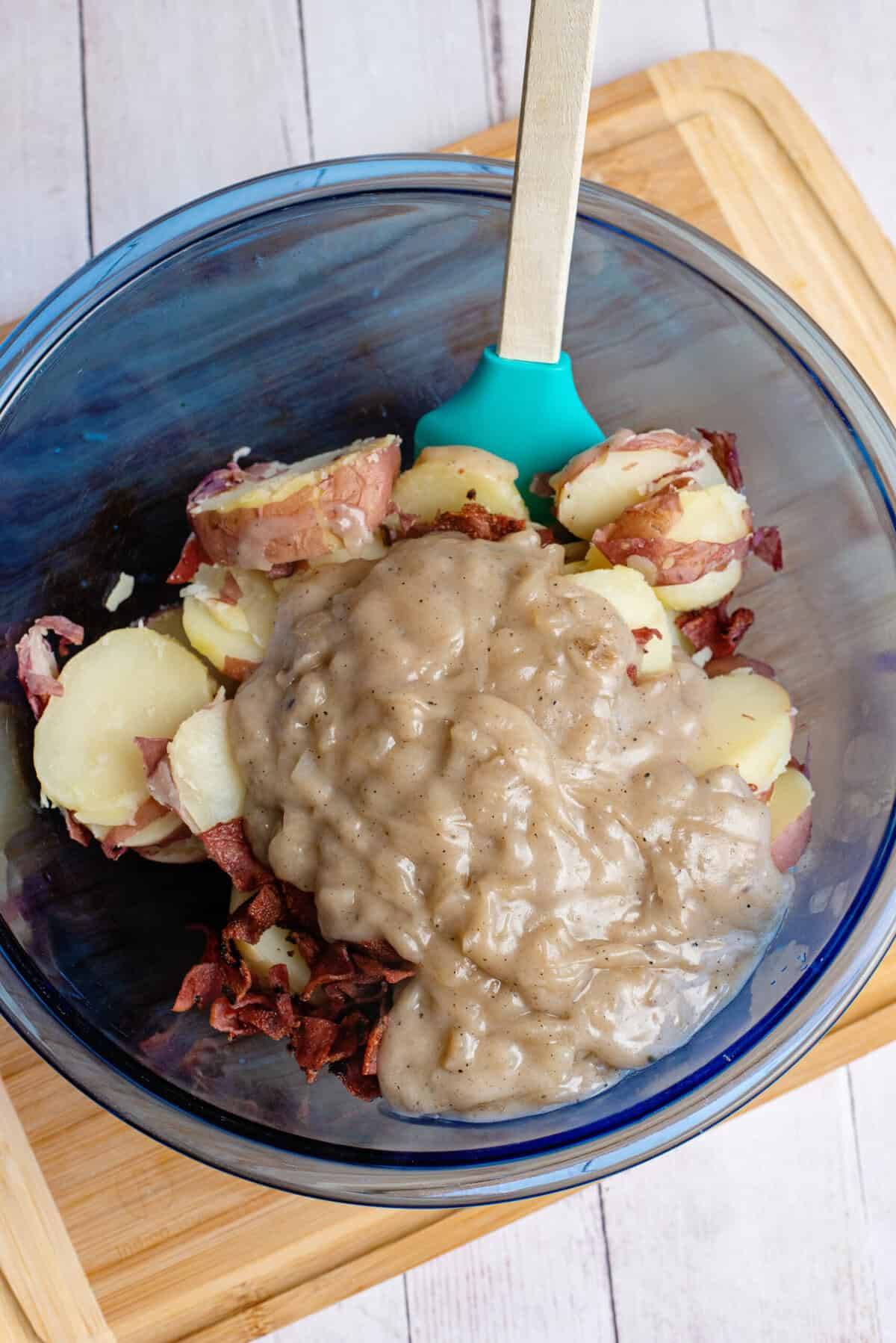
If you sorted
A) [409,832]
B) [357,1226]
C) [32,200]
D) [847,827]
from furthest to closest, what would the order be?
[32,200]
[357,1226]
[847,827]
[409,832]

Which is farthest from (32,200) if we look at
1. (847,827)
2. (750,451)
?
(847,827)

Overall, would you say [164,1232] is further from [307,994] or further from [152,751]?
[152,751]

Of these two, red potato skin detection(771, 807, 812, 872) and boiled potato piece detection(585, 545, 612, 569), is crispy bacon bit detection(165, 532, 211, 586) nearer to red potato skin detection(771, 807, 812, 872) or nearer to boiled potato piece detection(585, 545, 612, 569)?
boiled potato piece detection(585, 545, 612, 569)

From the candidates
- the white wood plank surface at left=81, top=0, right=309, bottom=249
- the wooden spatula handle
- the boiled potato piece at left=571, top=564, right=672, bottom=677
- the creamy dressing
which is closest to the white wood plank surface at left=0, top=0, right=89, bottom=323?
the white wood plank surface at left=81, top=0, right=309, bottom=249

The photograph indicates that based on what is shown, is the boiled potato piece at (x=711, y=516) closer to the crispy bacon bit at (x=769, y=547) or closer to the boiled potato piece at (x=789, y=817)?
the crispy bacon bit at (x=769, y=547)

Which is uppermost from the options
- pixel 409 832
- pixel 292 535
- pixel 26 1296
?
pixel 292 535

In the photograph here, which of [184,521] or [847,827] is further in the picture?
[184,521]

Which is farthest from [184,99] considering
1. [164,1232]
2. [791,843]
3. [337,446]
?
Answer: [164,1232]

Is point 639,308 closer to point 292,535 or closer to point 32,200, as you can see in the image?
point 292,535
